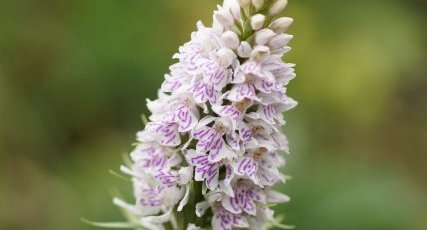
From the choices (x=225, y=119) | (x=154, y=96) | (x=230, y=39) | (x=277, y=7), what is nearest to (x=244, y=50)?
(x=230, y=39)

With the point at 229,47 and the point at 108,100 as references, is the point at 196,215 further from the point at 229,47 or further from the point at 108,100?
the point at 108,100

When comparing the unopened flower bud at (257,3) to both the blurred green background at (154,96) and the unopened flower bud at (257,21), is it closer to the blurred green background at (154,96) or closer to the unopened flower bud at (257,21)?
the unopened flower bud at (257,21)

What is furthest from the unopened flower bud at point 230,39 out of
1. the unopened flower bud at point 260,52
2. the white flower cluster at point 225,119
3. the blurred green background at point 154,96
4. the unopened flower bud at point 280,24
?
the blurred green background at point 154,96

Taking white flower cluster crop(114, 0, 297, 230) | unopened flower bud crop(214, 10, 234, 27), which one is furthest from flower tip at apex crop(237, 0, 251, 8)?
unopened flower bud crop(214, 10, 234, 27)

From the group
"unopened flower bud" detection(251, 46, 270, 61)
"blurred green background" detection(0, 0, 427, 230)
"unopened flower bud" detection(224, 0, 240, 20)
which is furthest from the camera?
"blurred green background" detection(0, 0, 427, 230)

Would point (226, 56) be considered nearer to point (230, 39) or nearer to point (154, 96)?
point (230, 39)

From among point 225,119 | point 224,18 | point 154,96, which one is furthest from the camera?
point 154,96

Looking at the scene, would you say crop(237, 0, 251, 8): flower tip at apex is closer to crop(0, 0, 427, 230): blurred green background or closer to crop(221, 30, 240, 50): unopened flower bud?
crop(221, 30, 240, 50): unopened flower bud
